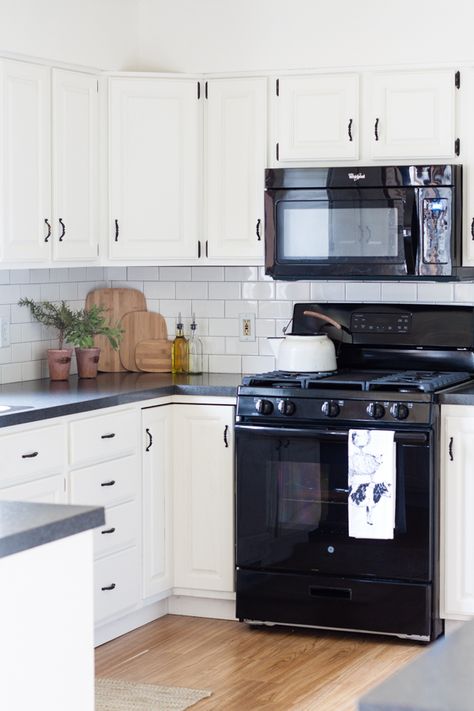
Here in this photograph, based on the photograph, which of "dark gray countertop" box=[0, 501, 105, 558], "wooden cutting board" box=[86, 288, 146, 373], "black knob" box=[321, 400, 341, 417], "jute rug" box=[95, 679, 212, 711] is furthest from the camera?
Answer: "wooden cutting board" box=[86, 288, 146, 373]

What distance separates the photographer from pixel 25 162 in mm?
4539

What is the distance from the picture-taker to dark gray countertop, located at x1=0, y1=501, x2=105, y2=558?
2129mm

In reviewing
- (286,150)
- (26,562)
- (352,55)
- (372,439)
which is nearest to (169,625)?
(372,439)

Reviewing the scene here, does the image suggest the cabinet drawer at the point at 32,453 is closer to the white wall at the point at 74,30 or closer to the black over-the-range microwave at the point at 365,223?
the black over-the-range microwave at the point at 365,223

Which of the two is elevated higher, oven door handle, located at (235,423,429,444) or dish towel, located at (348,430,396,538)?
oven door handle, located at (235,423,429,444)

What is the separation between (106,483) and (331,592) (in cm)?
93

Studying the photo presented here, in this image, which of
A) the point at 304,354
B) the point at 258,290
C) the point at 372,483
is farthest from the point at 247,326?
the point at 372,483

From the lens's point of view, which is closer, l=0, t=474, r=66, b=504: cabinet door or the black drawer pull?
l=0, t=474, r=66, b=504: cabinet door

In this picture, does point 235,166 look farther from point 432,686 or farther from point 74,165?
point 432,686

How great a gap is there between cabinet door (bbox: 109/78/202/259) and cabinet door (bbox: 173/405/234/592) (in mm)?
703

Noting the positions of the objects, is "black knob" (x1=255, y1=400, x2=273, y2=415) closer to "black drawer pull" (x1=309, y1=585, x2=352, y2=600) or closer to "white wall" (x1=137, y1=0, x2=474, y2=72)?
"black drawer pull" (x1=309, y1=585, x2=352, y2=600)

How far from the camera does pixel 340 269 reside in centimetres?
485

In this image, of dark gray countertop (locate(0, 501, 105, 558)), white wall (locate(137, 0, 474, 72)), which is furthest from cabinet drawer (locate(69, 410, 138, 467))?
dark gray countertop (locate(0, 501, 105, 558))

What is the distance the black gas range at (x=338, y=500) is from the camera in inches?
175
